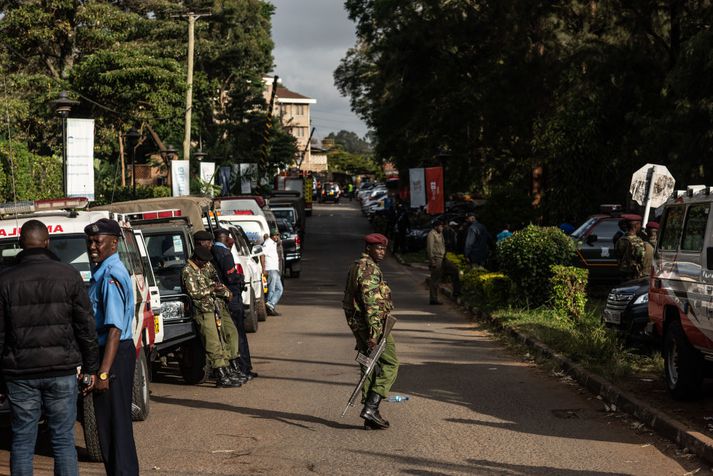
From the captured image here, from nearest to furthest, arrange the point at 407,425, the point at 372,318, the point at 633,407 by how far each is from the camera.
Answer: the point at 372,318 → the point at 407,425 → the point at 633,407

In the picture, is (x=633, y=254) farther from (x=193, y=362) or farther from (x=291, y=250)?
(x=291, y=250)

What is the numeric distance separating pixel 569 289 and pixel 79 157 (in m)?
9.52

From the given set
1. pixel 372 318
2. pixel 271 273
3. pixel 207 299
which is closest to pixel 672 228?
pixel 372 318

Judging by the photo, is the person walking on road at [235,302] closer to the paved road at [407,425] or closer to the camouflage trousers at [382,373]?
the paved road at [407,425]

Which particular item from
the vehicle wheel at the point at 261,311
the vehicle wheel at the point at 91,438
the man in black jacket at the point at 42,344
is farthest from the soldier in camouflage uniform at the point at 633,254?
the man in black jacket at the point at 42,344

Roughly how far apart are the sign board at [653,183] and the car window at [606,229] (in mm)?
6268

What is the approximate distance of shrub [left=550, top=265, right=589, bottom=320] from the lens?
1759 centimetres

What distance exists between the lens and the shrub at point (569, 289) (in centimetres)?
1759

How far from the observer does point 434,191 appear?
119ft

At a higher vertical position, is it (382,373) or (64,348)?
(64,348)

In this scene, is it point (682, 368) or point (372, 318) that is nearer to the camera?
point (372, 318)

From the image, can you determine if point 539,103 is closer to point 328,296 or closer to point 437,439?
point 328,296

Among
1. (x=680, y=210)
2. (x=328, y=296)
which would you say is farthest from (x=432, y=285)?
(x=680, y=210)

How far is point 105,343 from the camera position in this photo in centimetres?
711
